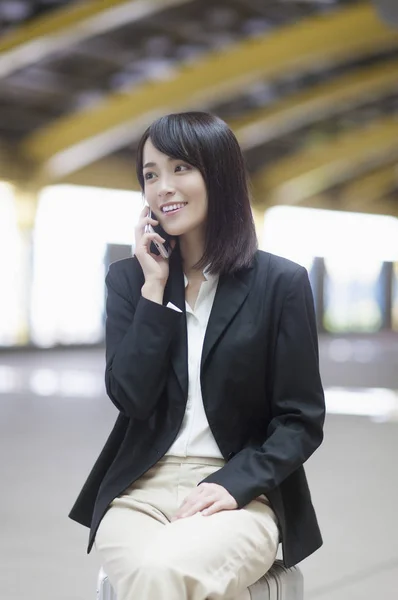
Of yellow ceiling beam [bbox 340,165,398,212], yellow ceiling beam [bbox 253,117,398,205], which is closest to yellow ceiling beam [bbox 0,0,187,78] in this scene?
yellow ceiling beam [bbox 253,117,398,205]

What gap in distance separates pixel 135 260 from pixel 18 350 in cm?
2043

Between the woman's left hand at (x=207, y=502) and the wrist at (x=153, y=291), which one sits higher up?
the wrist at (x=153, y=291)

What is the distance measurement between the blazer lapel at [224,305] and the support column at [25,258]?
20427 millimetres

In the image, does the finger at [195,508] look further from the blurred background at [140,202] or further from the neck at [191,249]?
the blurred background at [140,202]

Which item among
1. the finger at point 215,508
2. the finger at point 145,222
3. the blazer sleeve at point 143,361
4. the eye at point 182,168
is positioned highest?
the eye at point 182,168

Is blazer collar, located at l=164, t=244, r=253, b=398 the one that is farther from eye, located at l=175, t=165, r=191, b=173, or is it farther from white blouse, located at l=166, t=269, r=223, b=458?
eye, located at l=175, t=165, r=191, b=173

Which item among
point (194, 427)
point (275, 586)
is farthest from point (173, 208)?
point (275, 586)

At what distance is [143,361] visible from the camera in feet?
8.29

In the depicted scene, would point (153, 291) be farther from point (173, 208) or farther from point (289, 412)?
point (289, 412)

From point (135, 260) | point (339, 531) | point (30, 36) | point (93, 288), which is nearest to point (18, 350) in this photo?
point (93, 288)

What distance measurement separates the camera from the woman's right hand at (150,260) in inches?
103

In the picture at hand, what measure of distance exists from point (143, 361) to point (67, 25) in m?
13.6

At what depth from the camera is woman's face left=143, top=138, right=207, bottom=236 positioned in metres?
2.62

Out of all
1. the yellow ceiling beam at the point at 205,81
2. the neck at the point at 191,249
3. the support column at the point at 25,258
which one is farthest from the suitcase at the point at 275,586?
the support column at the point at 25,258
